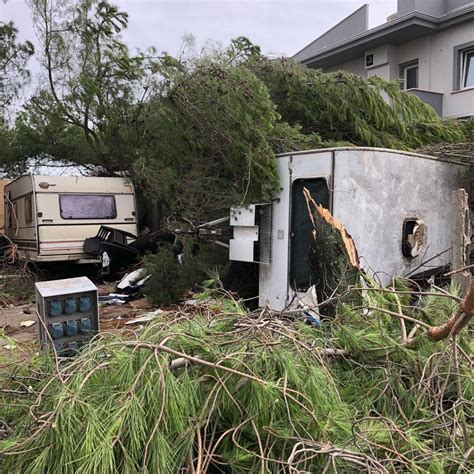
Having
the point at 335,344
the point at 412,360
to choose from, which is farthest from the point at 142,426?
the point at 412,360

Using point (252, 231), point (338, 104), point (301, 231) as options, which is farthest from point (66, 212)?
point (301, 231)

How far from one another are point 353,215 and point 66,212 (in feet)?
22.0

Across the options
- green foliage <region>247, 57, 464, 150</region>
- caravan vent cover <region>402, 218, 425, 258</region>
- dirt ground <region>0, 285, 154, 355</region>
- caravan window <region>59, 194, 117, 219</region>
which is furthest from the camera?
caravan window <region>59, 194, 117, 219</region>

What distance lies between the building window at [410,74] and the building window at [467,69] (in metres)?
1.50

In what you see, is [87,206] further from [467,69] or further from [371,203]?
[467,69]

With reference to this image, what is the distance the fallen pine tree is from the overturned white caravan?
2.04m

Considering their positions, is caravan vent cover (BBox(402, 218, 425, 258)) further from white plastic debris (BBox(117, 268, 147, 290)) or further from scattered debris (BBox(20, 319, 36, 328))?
scattered debris (BBox(20, 319, 36, 328))

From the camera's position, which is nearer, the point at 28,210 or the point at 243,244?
the point at 243,244

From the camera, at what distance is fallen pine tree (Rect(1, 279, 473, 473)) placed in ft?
6.14

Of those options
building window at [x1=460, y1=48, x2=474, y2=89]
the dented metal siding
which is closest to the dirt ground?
the dented metal siding

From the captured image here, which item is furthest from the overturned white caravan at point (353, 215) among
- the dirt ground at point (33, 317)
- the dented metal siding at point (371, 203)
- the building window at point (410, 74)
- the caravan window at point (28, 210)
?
the building window at point (410, 74)

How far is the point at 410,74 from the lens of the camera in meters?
15.5

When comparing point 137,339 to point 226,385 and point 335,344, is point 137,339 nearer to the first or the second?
point 226,385

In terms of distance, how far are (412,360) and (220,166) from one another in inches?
144
